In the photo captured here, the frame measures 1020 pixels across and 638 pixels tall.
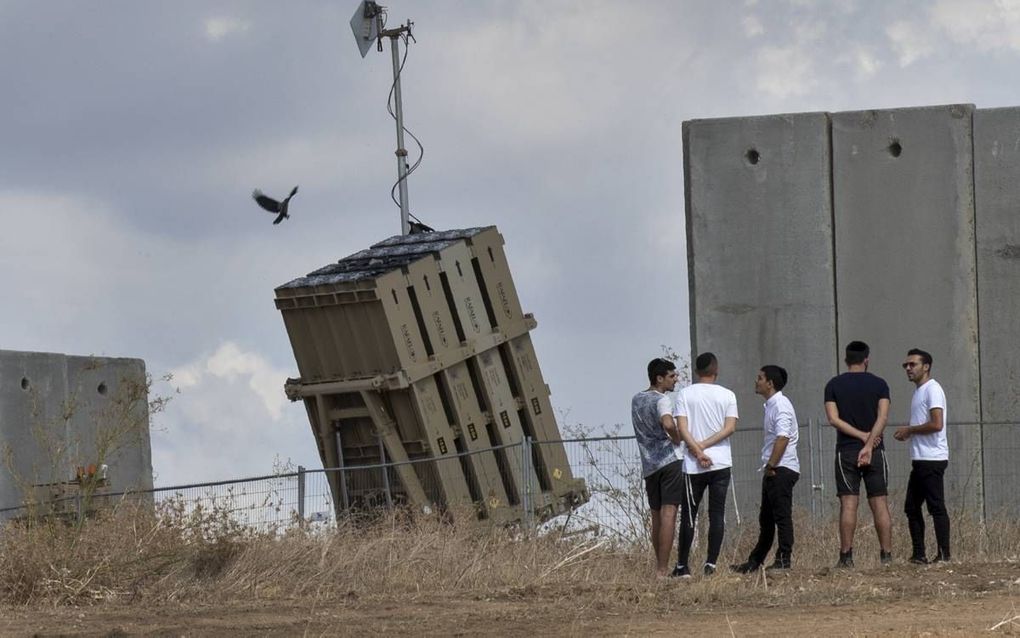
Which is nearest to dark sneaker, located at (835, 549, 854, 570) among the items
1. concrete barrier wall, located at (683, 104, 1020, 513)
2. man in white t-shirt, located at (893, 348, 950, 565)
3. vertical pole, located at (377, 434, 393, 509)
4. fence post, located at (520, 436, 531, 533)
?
man in white t-shirt, located at (893, 348, 950, 565)

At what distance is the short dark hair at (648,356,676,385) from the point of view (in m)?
11.4

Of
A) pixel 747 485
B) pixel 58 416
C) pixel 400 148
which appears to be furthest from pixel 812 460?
pixel 58 416

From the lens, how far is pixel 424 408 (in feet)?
50.0

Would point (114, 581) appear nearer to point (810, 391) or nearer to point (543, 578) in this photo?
point (543, 578)

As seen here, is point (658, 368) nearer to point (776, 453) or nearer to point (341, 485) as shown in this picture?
point (776, 453)

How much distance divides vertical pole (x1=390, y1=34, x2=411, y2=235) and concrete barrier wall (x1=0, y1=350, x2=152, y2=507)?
3.52m

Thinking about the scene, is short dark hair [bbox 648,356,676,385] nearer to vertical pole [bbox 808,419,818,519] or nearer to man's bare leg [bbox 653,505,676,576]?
man's bare leg [bbox 653,505,676,576]

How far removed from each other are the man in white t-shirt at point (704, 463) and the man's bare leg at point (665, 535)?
0.07 m

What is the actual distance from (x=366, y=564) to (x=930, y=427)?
431cm

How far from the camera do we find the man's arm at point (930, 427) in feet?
37.6

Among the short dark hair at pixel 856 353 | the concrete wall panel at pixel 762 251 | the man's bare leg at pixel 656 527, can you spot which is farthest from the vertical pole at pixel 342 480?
the short dark hair at pixel 856 353

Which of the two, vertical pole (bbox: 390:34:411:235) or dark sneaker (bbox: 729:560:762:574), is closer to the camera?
dark sneaker (bbox: 729:560:762:574)

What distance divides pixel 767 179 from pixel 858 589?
5.28m

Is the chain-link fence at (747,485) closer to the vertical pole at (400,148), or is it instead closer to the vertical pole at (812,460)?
the vertical pole at (812,460)
